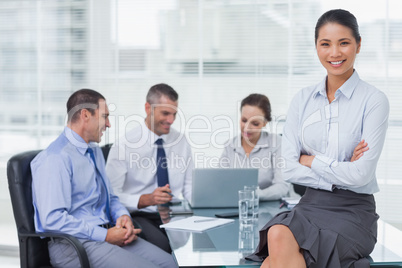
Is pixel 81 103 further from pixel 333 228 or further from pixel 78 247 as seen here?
pixel 333 228

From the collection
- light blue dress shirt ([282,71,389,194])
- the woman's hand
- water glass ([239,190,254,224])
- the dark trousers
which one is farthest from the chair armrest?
the woman's hand

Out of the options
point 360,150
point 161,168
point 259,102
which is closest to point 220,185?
point 161,168

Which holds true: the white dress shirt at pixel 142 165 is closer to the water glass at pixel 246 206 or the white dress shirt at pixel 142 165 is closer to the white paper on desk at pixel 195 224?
the white paper on desk at pixel 195 224

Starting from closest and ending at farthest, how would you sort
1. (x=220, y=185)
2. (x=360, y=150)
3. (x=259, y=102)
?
1. (x=360, y=150)
2. (x=220, y=185)
3. (x=259, y=102)

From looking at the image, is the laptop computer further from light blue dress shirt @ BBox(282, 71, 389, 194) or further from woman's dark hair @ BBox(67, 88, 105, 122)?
woman's dark hair @ BBox(67, 88, 105, 122)

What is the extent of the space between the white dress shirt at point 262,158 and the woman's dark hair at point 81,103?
1126 millimetres

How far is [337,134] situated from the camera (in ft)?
7.29

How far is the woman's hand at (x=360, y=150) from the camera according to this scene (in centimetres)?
212

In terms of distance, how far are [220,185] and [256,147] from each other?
77 centimetres

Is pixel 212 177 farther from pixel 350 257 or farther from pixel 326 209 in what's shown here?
pixel 350 257

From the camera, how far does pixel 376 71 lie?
4.60m

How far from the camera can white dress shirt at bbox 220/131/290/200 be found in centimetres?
334

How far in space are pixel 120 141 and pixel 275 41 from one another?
206cm

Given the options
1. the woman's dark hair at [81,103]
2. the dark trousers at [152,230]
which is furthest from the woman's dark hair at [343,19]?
the dark trousers at [152,230]
